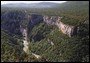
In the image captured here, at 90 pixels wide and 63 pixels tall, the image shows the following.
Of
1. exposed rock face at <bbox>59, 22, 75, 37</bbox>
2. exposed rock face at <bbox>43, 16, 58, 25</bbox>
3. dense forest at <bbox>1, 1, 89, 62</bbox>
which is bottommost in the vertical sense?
dense forest at <bbox>1, 1, 89, 62</bbox>

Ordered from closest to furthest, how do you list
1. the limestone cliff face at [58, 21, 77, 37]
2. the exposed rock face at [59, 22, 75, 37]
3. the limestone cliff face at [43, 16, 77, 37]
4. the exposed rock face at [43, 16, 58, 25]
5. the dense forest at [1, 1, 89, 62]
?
the dense forest at [1, 1, 89, 62] < the limestone cliff face at [58, 21, 77, 37] < the limestone cliff face at [43, 16, 77, 37] < the exposed rock face at [59, 22, 75, 37] < the exposed rock face at [43, 16, 58, 25]

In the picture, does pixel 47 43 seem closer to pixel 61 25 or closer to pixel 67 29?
pixel 61 25

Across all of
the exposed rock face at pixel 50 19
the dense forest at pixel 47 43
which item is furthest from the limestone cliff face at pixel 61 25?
the dense forest at pixel 47 43

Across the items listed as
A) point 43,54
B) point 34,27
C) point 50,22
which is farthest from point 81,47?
point 34,27

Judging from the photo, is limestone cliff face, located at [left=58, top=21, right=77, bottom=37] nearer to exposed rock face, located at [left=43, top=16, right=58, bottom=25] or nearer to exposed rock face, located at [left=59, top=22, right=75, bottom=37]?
exposed rock face, located at [left=59, top=22, right=75, bottom=37]

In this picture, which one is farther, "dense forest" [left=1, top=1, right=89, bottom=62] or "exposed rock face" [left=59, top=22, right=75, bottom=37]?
"exposed rock face" [left=59, top=22, right=75, bottom=37]

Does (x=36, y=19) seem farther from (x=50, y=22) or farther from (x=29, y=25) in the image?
(x=50, y=22)

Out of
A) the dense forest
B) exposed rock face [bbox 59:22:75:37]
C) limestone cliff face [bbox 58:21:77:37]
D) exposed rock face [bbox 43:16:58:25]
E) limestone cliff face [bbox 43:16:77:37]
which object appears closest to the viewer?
the dense forest

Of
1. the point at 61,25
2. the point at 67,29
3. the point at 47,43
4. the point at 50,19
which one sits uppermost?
the point at 50,19

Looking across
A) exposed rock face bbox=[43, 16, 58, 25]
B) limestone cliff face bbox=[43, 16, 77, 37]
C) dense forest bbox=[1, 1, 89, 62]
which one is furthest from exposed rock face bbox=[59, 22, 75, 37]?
exposed rock face bbox=[43, 16, 58, 25]

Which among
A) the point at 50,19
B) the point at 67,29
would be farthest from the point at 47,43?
the point at 50,19

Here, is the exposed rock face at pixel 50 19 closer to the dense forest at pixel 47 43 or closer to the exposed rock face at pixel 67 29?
the dense forest at pixel 47 43
